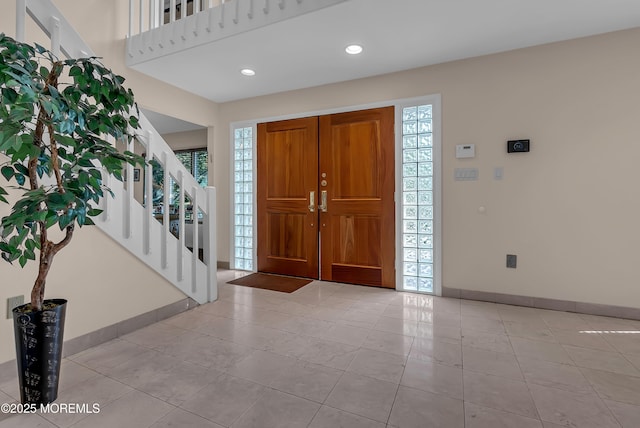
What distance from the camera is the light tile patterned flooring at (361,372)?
4.73 feet

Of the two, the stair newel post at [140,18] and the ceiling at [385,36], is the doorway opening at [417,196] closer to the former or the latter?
the ceiling at [385,36]

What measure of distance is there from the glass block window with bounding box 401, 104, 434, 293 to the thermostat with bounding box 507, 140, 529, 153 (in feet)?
2.30

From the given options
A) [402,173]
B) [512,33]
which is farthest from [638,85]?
[402,173]

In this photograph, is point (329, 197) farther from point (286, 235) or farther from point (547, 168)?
point (547, 168)

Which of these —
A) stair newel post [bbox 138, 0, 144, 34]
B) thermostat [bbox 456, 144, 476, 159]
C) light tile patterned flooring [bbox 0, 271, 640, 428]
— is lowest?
light tile patterned flooring [bbox 0, 271, 640, 428]

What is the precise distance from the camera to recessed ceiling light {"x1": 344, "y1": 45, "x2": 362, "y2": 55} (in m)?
2.76

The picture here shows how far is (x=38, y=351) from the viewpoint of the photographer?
1.47 metres

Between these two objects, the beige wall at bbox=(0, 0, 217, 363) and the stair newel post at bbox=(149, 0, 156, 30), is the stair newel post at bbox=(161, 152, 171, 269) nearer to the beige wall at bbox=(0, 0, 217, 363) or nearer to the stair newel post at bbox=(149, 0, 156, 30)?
the beige wall at bbox=(0, 0, 217, 363)

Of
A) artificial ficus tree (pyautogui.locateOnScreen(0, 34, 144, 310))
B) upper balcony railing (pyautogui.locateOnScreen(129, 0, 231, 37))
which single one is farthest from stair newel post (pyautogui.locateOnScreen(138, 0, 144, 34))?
artificial ficus tree (pyautogui.locateOnScreen(0, 34, 144, 310))

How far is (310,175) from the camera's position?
152 inches

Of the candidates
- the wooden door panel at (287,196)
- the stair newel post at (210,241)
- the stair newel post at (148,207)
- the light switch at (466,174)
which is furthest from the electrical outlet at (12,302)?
the light switch at (466,174)

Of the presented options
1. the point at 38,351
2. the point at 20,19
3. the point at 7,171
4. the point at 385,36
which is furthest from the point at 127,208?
the point at 385,36

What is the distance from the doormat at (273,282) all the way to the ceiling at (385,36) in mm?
2382

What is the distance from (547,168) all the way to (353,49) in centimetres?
206
